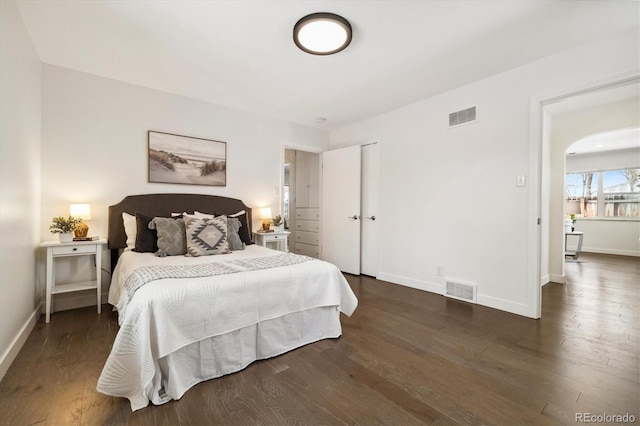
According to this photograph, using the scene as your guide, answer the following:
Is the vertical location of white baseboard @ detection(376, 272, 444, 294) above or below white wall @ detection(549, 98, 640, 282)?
below

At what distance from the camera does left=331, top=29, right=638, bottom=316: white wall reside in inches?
105

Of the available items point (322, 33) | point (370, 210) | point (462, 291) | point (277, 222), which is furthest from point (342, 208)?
point (322, 33)

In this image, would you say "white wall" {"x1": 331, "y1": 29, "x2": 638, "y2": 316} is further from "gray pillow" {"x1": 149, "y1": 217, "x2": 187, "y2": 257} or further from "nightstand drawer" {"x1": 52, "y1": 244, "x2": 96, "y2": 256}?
"nightstand drawer" {"x1": 52, "y1": 244, "x2": 96, "y2": 256}

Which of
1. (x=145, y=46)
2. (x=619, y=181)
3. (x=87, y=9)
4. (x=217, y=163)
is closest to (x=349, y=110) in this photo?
(x=217, y=163)

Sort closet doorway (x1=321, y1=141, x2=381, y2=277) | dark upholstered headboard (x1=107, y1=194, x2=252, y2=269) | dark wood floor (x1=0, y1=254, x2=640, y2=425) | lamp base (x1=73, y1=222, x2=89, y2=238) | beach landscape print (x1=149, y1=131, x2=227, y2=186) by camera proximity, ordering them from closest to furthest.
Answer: dark wood floor (x1=0, y1=254, x2=640, y2=425), lamp base (x1=73, y1=222, x2=89, y2=238), dark upholstered headboard (x1=107, y1=194, x2=252, y2=269), beach landscape print (x1=149, y1=131, x2=227, y2=186), closet doorway (x1=321, y1=141, x2=381, y2=277)

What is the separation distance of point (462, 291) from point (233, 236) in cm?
275

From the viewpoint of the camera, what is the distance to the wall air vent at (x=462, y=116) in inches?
128

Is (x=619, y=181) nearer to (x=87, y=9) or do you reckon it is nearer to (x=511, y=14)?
(x=511, y=14)

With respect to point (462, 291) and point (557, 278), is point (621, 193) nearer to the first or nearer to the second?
point (557, 278)

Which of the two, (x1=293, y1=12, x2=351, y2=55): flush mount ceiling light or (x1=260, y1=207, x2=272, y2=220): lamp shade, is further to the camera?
(x1=260, y1=207, x2=272, y2=220): lamp shade

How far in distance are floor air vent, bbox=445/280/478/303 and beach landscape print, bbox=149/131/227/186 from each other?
3259mm

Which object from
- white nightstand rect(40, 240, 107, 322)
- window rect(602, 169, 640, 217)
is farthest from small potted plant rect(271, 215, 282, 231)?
window rect(602, 169, 640, 217)

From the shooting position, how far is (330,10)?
2033mm

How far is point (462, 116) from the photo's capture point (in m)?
3.34
